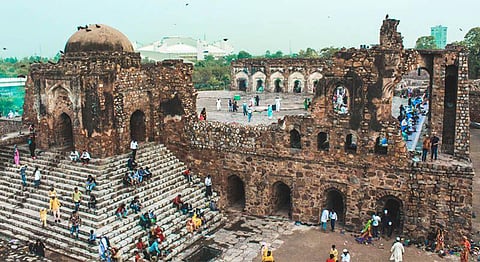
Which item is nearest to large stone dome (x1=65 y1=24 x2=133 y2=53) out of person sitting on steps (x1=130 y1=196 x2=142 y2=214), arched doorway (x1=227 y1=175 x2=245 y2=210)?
person sitting on steps (x1=130 y1=196 x2=142 y2=214)

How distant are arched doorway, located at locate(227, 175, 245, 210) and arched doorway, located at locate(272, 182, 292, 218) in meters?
1.43

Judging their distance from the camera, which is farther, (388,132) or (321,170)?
(321,170)

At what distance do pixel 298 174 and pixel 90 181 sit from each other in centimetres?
717

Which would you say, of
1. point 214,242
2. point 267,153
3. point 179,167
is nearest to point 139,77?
point 179,167

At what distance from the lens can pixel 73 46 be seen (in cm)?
1734

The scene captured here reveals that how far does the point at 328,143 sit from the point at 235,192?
4591 mm

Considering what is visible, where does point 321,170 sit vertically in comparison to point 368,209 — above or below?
above

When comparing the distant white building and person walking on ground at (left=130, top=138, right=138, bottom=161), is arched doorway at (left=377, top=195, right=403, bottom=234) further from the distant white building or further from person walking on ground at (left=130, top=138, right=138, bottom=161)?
the distant white building

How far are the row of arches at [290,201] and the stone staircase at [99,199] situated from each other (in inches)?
61.2

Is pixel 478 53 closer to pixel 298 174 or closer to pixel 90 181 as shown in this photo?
pixel 298 174

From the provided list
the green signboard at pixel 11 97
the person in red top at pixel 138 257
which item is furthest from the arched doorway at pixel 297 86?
the green signboard at pixel 11 97

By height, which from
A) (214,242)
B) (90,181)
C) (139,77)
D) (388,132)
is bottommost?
(214,242)

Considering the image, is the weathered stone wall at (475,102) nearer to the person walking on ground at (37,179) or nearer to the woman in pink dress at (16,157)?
the person walking on ground at (37,179)

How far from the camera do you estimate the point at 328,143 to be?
16.4 meters
